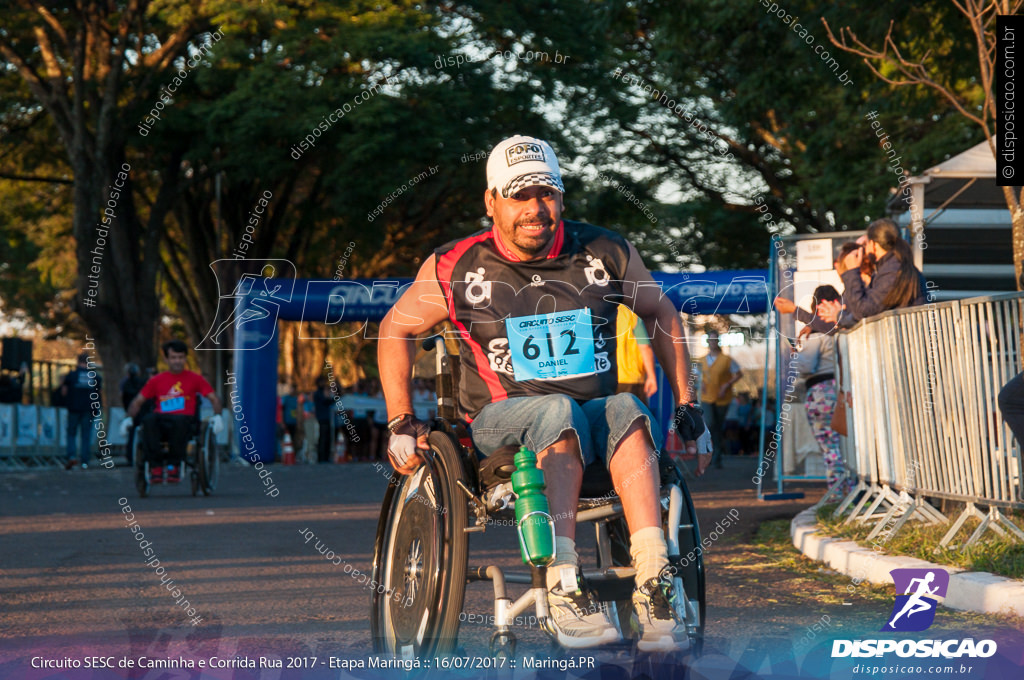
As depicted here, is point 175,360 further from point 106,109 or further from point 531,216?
point 531,216

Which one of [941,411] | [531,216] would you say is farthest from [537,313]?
[941,411]

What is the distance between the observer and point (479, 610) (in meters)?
5.89

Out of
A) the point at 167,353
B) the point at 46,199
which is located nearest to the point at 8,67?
the point at 46,199

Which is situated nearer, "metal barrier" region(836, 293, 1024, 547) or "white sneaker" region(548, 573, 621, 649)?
"white sneaker" region(548, 573, 621, 649)

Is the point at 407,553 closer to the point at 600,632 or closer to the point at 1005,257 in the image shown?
the point at 600,632

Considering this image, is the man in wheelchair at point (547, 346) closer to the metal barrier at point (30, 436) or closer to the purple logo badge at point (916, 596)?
the purple logo badge at point (916, 596)

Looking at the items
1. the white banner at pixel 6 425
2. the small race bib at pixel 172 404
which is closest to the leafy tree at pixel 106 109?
the white banner at pixel 6 425

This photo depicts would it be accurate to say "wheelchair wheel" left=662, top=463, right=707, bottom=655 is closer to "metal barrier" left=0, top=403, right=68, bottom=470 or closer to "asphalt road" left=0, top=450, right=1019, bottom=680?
"asphalt road" left=0, top=450, right=1019, bottom=680

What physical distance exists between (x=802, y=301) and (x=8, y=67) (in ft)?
58.8

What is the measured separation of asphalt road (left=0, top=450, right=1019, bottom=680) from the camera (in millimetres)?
4746

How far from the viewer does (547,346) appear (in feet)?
14.3

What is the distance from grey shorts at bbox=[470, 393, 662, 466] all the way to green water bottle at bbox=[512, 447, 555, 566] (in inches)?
6.0

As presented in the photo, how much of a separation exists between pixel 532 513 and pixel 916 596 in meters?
2.95

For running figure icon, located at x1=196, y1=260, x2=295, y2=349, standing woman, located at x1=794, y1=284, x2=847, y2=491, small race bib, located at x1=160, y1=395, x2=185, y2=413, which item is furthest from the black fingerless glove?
running figure icon, located at x1=196, y1=260, x2=295, y2=349
